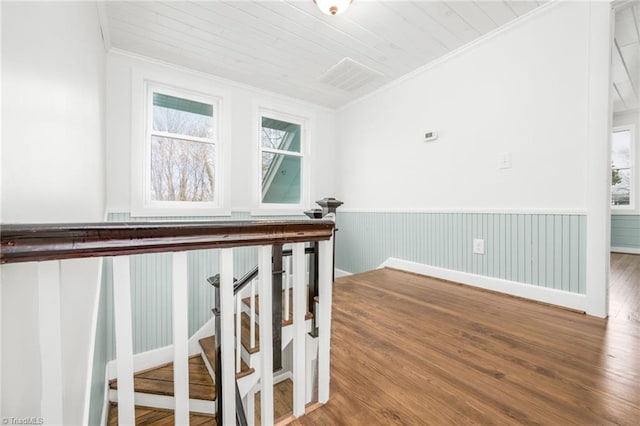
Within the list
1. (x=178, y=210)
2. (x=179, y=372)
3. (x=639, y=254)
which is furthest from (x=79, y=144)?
(x=639, y=254)

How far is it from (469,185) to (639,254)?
453cm

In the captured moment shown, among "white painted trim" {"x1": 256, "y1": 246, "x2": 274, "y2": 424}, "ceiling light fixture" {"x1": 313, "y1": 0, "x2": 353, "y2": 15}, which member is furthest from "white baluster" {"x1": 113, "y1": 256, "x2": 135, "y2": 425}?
"ceiling light fixture" {"x1": 313, "y1": 0, "x2": 353, "y2": 15}

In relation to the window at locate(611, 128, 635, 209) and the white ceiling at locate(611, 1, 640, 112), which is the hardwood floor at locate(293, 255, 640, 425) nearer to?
the white ceiling at locate(611, 1, 640, 112)

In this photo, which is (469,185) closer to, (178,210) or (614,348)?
(614,348)

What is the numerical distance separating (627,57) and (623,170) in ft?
9.12

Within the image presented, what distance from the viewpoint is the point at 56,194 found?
82 cm

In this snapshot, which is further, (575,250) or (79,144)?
(575,250)

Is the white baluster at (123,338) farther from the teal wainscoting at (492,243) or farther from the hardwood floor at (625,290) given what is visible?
the hardwood floor at (625,290)

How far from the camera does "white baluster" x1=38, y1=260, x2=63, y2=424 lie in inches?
17.5

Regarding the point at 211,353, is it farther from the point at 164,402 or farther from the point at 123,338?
the point at 123,338

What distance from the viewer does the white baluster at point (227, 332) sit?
26.6 inches

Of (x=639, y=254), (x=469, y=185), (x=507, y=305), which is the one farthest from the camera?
(x=639, y=254)

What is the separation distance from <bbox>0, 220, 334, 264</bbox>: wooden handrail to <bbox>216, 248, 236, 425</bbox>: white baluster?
60mm

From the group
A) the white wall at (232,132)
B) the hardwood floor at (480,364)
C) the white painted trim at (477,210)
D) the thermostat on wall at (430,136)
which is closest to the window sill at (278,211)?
the white wall at (232,132)
